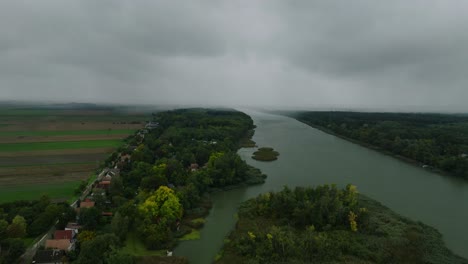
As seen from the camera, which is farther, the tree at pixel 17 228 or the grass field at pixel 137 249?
the grass field at pixel 137 249

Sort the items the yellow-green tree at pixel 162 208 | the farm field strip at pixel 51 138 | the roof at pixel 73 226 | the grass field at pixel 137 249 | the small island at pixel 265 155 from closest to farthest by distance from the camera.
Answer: the grass field at pixel 137 249
the roof at pixel 73 226
the yellow-green tree at pixel 162 208
the small island at pixel 265 155
the farm field strip at pixel 51 138

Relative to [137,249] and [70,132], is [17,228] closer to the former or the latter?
[137,249]

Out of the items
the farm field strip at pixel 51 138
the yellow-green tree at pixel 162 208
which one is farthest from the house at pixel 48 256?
the farm field strip at pixel 51 138

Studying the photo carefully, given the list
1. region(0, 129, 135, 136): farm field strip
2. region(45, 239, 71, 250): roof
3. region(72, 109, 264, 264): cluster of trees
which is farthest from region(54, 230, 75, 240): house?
region(0, 129, 135, 136): farm field strip

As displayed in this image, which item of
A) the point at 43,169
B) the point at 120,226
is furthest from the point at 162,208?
the point at 43,169

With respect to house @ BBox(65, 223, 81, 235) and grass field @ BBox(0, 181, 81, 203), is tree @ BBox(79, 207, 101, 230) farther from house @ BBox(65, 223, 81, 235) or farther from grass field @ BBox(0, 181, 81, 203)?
grass field @ BBox(0, 181, 81, 203)

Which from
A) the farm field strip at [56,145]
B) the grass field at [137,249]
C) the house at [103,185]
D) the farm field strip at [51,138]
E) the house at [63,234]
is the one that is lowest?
the grass field at [137,249]

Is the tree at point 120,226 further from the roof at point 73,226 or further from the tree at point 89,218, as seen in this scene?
the roof at point 73,226

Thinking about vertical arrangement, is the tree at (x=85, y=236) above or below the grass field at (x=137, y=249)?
above
